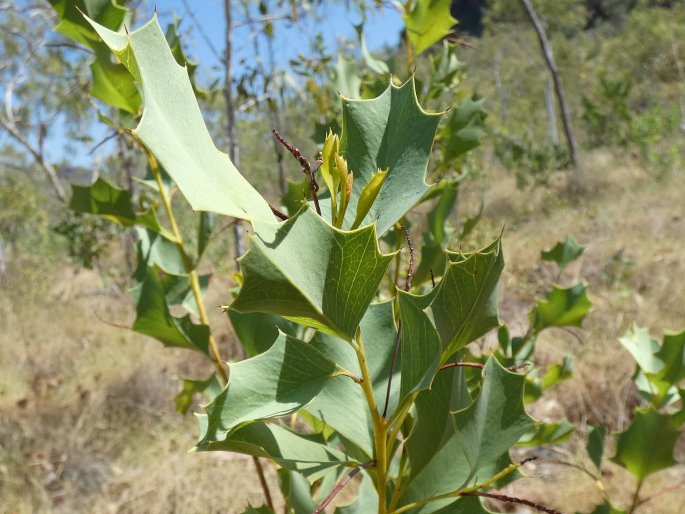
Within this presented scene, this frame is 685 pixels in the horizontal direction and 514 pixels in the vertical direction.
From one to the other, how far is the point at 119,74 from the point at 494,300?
565 mm

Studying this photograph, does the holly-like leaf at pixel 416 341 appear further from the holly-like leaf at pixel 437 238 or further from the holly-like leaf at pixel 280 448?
the holly-like leaf at pixel 437 238

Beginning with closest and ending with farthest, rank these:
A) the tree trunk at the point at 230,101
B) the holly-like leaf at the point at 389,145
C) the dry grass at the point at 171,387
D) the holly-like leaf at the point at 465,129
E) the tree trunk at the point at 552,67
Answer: the holly-like leaf at the point at 389,145, the holly-like leaf at the point at 465,129, the tree trunk at the point at 230,101, the dry grass at the point at 171,387, the tree trunk at the point at 552,67

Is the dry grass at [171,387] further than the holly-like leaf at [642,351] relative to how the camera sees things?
Yes

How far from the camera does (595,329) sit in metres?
3.66

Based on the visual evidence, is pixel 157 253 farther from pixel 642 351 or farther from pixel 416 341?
pixel 642 351

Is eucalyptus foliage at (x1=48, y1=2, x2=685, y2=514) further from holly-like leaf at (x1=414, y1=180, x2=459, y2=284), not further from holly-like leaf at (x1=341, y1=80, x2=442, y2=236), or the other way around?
holly-like leaf at (x1=414, y1=180, x2=459, y2=284)

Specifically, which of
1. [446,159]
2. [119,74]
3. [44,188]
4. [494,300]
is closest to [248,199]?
[494,300]

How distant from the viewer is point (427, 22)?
865mm

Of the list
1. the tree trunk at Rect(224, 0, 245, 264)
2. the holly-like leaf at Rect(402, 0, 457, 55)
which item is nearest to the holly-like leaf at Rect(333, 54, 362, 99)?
the holly-like leaf at Rect(402, 0, 457, 55)

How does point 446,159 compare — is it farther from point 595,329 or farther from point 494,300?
point 595,329

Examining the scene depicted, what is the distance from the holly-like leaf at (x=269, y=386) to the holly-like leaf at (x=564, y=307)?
1.58 feet

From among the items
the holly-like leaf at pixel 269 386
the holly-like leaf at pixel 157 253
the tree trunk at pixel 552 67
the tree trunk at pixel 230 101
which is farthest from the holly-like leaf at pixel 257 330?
Result: the tree trunk at pixel 552 67

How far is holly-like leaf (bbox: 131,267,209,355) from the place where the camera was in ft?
2.30

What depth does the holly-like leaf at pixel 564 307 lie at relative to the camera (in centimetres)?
82
